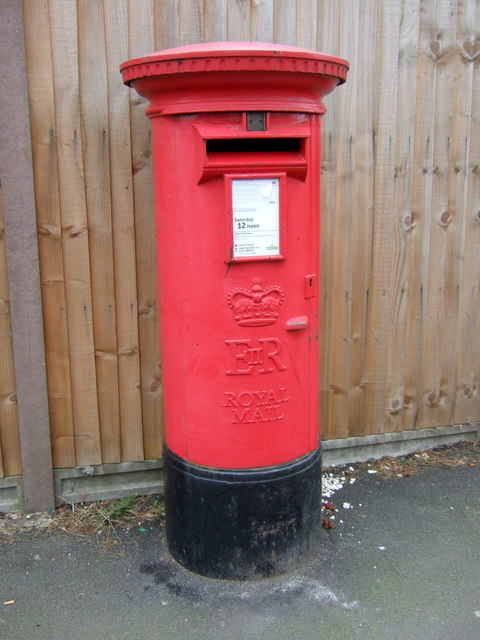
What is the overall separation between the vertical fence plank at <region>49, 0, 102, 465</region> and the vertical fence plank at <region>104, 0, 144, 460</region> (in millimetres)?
148

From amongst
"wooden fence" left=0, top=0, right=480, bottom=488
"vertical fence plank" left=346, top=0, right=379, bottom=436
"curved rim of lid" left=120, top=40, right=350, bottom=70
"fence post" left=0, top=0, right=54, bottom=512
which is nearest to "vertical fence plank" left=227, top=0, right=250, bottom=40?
"wooden fence" left=0, top=0, right=480, bottom=488

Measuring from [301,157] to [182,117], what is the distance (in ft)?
1.59

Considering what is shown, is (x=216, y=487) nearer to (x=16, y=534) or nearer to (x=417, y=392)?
(x=16, y=534)

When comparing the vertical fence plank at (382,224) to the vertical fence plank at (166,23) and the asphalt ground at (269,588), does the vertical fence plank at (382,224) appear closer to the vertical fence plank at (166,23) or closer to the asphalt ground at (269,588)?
the asphalt ground at (269,588)

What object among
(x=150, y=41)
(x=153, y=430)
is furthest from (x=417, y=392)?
(x=150, y=41)

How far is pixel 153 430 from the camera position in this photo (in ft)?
11.5

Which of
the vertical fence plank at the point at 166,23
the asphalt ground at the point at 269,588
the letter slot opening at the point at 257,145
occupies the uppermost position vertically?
the vertical fence plank at the point at 166,23

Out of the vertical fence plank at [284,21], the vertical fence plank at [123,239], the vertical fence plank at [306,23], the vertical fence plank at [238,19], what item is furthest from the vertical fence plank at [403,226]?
the vertical fence plank at [123,239]

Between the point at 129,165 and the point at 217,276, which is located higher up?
the point at 129,165

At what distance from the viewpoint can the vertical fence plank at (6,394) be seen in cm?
314

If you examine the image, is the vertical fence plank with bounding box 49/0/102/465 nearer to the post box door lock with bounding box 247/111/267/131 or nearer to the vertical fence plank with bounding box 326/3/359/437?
the post box door lock with bounding box 247/111/267/131

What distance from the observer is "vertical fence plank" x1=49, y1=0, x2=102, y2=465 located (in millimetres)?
2998

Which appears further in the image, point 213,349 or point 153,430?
point 153,430

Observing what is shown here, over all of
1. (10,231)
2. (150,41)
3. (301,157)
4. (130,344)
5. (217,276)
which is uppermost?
(150,41)
